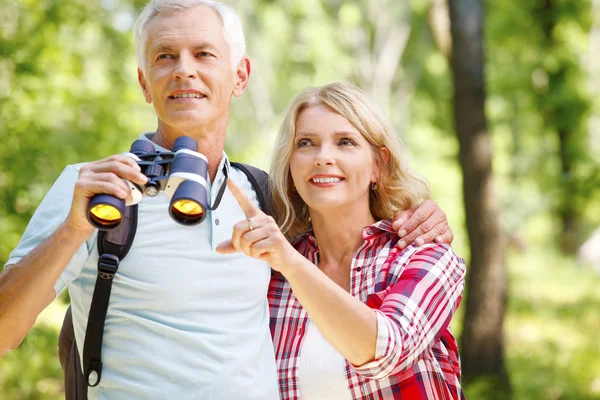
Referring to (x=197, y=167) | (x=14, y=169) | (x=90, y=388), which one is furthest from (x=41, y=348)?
(x=197, y=167)

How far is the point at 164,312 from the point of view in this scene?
7.87ft

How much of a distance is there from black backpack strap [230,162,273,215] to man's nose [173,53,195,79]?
1.95 ft

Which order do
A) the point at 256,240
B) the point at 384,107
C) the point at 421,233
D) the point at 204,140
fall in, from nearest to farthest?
the point at 256,240, the point at 204,140, the point at 421,233, the point at 384,107

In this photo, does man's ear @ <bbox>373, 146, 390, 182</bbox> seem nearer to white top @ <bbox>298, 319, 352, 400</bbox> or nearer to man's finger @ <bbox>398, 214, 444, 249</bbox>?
man's finger @ <bbox>398, 214, 444, 249</bbox>

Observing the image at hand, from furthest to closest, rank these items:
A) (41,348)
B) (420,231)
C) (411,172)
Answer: (41,348) < (411,172) < (420,231)

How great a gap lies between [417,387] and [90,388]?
1.20 m

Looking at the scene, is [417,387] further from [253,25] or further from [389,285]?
[253,25]

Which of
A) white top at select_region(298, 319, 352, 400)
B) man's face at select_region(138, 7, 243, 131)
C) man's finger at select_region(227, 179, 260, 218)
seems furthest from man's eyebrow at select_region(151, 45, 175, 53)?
white top at select_region(298, 319, 352, 400)

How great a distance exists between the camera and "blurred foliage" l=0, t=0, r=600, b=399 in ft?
18.1

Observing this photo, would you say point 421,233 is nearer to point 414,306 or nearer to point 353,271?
point 353,271

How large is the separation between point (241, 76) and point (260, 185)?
50cm

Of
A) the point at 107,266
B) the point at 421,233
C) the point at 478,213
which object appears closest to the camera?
the point at 107,266

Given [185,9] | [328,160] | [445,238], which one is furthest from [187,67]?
[445,238]

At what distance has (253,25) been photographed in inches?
884
